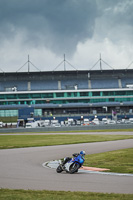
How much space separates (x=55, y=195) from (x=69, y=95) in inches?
3945

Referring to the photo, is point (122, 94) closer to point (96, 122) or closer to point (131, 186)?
point (96, 122)

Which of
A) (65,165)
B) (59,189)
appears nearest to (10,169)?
(65,165)

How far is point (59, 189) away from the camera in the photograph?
11047mm

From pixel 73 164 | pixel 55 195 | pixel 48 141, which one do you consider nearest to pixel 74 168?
pixel 73 164

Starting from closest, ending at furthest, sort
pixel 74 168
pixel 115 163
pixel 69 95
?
pixel 74 168 < pixel 115 163 < pixel 69 95

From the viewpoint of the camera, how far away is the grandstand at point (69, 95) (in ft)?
355

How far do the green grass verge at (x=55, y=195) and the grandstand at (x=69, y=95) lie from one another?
303 feet

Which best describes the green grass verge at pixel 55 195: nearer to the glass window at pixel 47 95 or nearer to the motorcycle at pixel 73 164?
the motorcycle at pixel 73 164

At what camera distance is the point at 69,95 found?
110 metres

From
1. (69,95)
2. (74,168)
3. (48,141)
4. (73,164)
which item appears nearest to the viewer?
(74,168)

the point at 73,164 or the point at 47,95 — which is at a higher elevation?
the point at 47,95

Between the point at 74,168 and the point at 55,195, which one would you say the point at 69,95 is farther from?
the point at 55,195

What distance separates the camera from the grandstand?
108062 millimetres

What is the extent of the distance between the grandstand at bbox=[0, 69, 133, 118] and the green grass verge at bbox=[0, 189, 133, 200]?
3636 inches
